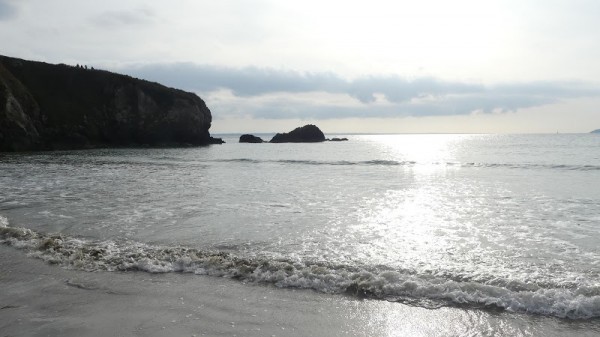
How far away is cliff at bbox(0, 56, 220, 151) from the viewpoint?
66875mm

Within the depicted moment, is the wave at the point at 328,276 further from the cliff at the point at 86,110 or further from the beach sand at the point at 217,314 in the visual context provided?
the cliff at the point at 86,110

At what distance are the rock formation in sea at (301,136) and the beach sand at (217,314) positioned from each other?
130569 mm

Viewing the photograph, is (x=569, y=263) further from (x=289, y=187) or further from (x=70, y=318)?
(x=289, y=187)

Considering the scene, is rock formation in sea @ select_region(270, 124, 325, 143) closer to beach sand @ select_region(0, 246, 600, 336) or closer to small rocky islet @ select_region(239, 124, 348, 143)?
small rocky islet @ select_region(239, 124, 348, 143)

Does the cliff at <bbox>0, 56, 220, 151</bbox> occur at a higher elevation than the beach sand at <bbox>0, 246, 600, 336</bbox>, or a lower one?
higher

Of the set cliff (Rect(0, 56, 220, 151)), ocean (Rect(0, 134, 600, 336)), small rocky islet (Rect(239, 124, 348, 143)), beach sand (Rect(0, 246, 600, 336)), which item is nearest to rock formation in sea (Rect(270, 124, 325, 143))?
small rocky islet (Rect(239, 124, 348, 143))

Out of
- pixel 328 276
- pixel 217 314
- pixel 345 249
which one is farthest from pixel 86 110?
pixel 217 314

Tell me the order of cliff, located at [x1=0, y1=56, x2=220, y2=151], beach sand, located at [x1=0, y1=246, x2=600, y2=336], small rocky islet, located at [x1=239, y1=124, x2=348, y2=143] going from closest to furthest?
beach sand, located at [x1=0, y1=246, x2=600, y2=336] < cliff, located at [x1=0, y1=56, x2=220, y2=151] < small rocky islet, located at [x1=239, y1=124, x2=348, y2=143]

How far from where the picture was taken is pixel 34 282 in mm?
7750

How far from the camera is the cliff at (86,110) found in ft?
219

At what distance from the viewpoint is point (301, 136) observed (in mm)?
140250

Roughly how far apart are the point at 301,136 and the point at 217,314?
135 meters

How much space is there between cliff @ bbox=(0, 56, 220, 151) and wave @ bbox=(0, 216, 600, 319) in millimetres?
65012

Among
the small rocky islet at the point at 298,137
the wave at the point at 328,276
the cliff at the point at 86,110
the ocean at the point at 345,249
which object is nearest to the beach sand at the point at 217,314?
the ocean at the point at 345,249
